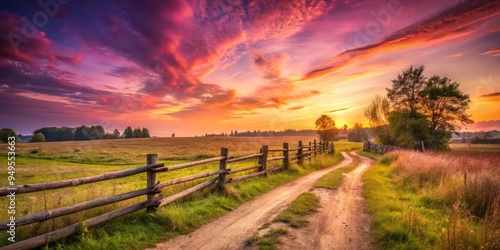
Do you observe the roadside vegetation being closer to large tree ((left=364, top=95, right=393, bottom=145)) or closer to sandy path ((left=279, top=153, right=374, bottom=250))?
sandy path ((left=279, top=153, right=374, bottom=250))

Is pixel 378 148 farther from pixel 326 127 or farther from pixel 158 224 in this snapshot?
pixel 158 224

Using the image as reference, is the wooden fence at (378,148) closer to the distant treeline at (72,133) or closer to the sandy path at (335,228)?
the sandy path at (335,228)

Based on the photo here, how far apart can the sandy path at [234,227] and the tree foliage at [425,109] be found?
2957cm

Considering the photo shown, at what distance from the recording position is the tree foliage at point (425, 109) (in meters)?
30.5

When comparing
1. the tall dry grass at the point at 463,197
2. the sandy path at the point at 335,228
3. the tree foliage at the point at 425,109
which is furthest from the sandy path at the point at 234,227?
the tree foliage at the point at 425,109

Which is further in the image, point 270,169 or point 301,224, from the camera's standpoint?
point 270,169

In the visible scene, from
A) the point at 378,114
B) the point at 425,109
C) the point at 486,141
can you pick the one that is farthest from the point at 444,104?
the point at 378,114

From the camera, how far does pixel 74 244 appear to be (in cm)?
455

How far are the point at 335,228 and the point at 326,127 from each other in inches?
2687

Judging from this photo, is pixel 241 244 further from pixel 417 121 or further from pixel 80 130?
pixel 80 130

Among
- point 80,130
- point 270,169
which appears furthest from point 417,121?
point 80,130

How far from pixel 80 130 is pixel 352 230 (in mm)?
135881

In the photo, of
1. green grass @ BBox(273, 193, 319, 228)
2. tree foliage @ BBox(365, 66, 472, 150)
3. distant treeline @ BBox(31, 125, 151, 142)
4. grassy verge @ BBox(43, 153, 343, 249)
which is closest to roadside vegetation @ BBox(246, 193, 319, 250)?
green grass @ BBox(273, 193, 319, 228)

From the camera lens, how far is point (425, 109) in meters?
32.8
